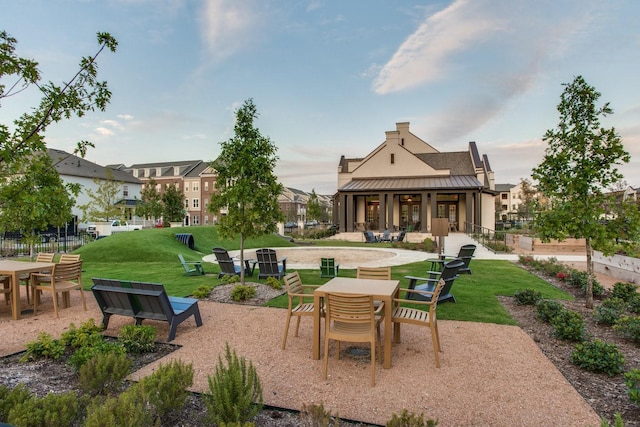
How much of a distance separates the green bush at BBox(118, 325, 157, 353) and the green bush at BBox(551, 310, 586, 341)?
641 cm

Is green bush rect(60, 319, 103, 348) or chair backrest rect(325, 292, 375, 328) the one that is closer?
chair backrest rect(325, 292, 375, 328)

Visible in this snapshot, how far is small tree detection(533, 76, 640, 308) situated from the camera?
6.97 meters

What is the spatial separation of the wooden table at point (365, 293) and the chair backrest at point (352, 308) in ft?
0.74

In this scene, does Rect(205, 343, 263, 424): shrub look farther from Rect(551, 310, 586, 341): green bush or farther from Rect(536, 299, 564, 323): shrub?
Rect(536, 299, 564, 323): shrub

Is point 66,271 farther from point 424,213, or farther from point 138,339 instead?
point 424,213

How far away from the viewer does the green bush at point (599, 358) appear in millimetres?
4281

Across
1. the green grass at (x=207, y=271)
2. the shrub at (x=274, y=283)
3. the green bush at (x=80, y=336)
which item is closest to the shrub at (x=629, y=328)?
the green grass at (x=207, y=271)

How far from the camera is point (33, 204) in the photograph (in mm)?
3357

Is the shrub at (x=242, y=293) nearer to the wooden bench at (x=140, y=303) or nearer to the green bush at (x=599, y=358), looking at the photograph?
the wooden bench at (x=140, y=303)

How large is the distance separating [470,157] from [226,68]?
102 feet

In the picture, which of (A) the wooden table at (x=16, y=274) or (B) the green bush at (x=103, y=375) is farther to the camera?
(A) the wooden table at (x=16, y=274)

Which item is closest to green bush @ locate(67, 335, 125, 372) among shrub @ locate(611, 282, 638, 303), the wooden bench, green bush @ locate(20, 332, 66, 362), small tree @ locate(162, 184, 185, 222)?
green bush @ locate(20, 332, 66, 362)

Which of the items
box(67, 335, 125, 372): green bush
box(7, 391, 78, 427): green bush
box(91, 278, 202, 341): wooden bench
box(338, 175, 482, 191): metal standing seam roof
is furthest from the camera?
box(338, 175, 482, 191): metal standing seam roof

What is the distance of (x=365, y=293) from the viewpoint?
4.78 meters
